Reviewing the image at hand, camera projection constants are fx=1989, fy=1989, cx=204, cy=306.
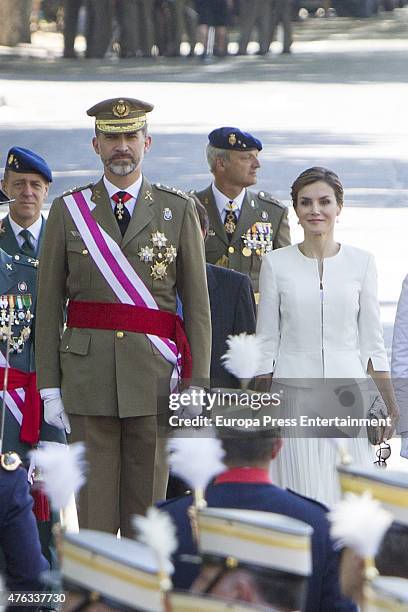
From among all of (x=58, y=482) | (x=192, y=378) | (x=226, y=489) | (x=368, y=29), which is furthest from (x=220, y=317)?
(x=368, y=29)

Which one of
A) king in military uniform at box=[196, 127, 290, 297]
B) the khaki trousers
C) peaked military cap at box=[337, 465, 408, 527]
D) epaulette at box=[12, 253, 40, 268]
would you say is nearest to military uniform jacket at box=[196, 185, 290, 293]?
king in military uniform at box=[196, 127, 290, 297]

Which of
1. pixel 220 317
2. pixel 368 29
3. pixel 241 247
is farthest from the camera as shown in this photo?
pixel 368 29

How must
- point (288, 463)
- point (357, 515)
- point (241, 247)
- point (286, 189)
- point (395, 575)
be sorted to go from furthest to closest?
point (286, 189) < point (241, 247) < point (288, 463) < point (395, 575) < point (357, 515)

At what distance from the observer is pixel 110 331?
659cm

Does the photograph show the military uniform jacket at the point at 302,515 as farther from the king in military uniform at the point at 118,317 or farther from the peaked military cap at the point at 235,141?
the peaked military cap at the point at 235,141

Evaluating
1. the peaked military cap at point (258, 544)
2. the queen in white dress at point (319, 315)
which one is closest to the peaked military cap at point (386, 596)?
the peaked military cap at point (258, 544)

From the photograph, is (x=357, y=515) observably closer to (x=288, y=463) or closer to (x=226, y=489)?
(x=226, y=489)

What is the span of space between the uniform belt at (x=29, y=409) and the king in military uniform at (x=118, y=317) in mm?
167

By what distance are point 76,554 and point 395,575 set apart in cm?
79

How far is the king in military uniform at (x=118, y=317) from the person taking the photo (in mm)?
6559

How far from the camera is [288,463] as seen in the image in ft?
21.4

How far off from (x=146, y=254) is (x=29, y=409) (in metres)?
0.70

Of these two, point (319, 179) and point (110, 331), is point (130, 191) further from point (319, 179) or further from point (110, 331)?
point (319, 179)

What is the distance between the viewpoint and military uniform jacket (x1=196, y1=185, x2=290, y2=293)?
311 inches
